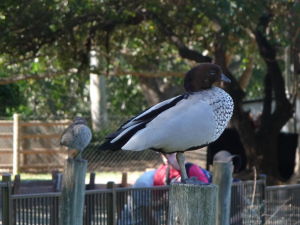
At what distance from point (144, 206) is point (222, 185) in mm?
814

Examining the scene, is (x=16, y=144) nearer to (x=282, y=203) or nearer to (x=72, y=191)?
(x=282, y=203)

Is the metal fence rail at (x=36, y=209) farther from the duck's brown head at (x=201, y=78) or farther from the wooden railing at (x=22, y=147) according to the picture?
the wooden railing at (x=22, y=147)

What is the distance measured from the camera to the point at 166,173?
8.35 meters

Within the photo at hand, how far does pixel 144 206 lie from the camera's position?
7121mm

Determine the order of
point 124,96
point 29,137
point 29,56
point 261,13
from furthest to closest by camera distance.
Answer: point 124,96 → point 29,137 → point 29,56 → point 261,13

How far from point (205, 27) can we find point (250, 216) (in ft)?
29.8

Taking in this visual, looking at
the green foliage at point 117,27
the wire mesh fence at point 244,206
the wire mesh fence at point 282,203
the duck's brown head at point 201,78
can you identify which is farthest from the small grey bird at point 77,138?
the green foliage at point 117,27

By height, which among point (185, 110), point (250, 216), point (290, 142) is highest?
point (290, 142)

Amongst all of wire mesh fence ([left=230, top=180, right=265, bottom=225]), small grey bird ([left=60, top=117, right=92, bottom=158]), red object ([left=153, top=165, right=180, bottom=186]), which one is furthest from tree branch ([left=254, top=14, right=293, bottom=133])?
small grey bird ([left=60, top=117, right=92, bottom=158])

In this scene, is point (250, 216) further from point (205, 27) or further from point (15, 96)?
point (15, 96)

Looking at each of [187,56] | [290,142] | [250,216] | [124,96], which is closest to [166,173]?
[250,216]

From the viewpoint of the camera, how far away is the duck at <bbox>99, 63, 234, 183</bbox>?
450cm

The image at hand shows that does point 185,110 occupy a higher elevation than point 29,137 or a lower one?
lower

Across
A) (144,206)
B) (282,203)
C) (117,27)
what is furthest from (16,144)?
(144,206)
